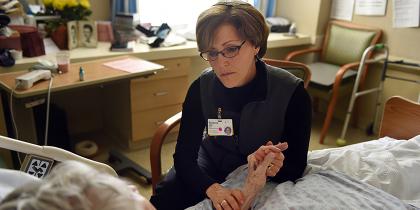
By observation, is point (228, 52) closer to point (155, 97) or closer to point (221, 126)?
point (221, 126)

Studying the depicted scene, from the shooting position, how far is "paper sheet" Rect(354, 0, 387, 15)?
3078 mm

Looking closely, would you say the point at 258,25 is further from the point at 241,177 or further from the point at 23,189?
the point at 23,189

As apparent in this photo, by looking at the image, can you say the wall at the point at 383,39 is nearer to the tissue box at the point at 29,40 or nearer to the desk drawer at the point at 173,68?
the desk drawer at the point at 173,68

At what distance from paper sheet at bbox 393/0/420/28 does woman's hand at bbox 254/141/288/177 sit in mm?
2329

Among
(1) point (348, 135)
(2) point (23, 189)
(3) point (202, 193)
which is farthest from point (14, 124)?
(1) point (348, 135)

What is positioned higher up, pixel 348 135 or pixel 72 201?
pixel 72 201

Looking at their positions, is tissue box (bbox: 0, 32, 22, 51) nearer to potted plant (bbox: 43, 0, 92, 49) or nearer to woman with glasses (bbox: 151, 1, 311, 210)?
potted plant (bbox: 43, 0, 92, 49)

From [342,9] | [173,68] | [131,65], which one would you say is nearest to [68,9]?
[131,65]

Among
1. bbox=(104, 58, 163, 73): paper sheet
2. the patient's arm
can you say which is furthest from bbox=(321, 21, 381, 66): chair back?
the patient's arm

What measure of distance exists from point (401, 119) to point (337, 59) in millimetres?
1910

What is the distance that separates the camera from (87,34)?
2.62 metres

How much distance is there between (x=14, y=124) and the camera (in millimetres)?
1971

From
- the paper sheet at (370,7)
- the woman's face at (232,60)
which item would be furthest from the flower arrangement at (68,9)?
the paper sheet at (370,7)

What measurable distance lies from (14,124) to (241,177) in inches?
53.7
